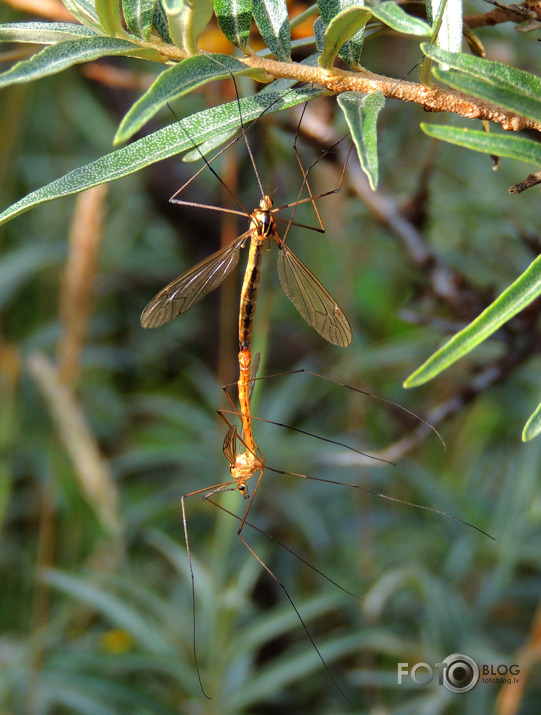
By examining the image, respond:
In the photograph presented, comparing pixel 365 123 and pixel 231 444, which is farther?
pixel 231 444

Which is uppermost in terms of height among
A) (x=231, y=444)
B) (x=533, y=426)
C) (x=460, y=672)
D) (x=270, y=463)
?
(x=533, y=426)

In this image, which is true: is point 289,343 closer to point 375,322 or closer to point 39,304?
point 375,322

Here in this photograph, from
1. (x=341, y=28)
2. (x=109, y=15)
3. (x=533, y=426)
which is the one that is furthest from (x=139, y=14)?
(x=533, y=426)

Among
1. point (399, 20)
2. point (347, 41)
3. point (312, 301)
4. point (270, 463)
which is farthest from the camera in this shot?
point (270, 463)

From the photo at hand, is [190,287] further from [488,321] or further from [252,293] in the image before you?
[488,321]

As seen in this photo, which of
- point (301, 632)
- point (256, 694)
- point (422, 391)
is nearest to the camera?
point (256, 694)

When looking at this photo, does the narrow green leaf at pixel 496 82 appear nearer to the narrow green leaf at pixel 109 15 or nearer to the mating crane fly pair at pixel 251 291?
the narrow green leaf at pixel 109 15

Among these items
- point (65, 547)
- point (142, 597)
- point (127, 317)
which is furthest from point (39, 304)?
point (142, 597)
